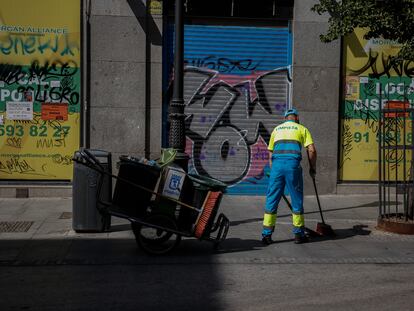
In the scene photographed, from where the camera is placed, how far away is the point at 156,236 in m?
7.54

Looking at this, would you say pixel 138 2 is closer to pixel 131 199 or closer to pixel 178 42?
pixel 178 42

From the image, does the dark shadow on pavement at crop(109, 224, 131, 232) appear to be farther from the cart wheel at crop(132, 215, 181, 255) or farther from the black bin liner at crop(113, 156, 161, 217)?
the black bin liner at crop(113, 156, 161, 217)

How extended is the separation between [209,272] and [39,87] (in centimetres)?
685

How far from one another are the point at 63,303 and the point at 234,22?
8520 millimetres

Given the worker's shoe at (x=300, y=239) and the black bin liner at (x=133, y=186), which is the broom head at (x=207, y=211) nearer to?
the black bin liner at (x=133, y=186)

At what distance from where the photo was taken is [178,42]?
8672 millimetres

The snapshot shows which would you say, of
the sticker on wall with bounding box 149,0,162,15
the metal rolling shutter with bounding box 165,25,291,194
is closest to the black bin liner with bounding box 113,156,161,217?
A: the metal rolling shutter with bounding box 165,25,291,194

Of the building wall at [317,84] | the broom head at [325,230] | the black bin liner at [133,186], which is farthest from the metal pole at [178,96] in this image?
the building wall at [317,84]

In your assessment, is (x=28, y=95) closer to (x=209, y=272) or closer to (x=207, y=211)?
(x=207, y=211)

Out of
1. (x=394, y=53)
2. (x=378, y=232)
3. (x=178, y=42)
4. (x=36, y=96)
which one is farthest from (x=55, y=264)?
(x=394, y=53)

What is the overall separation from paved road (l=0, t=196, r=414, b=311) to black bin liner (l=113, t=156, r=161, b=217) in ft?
2.08

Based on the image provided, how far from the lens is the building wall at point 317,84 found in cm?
1250

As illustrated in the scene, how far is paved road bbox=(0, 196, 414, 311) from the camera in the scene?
558 centimetres

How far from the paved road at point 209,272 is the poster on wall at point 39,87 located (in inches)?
102
